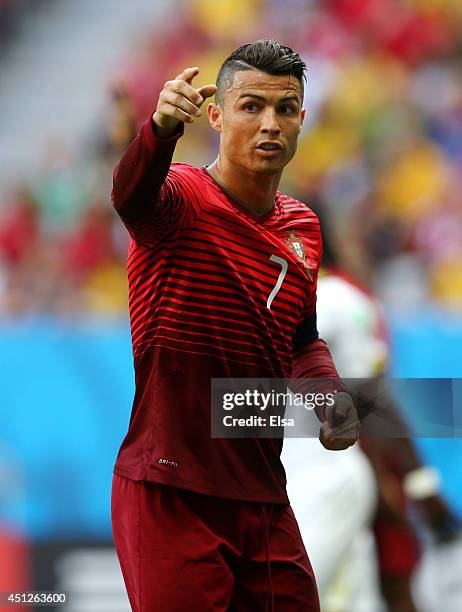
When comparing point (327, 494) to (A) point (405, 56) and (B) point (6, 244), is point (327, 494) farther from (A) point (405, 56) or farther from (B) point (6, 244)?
(A) point (405, 56)

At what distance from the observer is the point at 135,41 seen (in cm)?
1052

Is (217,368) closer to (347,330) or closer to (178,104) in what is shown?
(178,104)

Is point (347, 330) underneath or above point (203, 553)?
above

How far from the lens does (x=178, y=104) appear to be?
253 centimetres

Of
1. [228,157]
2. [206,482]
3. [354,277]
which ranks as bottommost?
[206,482]

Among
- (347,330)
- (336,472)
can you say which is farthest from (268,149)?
(336,472)

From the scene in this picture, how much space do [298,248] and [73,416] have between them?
2957mm

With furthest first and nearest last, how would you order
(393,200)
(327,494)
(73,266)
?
(393,200) < (73,266) < (327,494)

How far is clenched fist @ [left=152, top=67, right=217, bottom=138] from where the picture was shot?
2.53 m

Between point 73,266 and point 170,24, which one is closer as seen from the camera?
point 73,266

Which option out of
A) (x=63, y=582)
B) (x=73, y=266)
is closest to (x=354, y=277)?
(x=63, y=582)

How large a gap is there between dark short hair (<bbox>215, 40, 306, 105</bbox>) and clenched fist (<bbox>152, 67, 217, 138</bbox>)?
19.2 inches

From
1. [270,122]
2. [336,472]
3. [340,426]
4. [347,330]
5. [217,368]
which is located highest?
[347,330]

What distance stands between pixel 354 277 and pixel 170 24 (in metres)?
5.43
